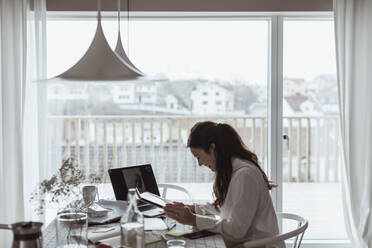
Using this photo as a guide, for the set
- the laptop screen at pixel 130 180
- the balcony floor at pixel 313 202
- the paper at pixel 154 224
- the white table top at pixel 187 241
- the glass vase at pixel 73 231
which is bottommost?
the balcony floor at pixel 313 202

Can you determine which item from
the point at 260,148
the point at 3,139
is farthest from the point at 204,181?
the point at 3,139

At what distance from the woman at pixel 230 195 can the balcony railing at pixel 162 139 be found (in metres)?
2.00

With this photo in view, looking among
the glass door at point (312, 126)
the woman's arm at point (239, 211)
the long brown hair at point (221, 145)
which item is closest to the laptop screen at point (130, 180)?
the long brown hair at point (221, 145)

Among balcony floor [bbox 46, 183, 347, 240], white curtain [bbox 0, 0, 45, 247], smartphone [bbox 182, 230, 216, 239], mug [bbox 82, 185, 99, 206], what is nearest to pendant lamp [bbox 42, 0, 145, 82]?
mug [bbox 82, 185, 99, 206]

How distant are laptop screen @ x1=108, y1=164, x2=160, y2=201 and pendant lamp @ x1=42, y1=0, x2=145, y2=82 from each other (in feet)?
2.12

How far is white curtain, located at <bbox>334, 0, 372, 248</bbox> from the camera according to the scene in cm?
343

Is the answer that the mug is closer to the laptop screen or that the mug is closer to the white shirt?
the laptop screen

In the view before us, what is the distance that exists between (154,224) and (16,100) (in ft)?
5.70

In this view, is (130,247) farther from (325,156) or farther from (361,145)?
(325,156)

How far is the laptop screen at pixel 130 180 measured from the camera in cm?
243

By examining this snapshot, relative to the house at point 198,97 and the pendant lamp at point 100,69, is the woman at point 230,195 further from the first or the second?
the house at point 198,97

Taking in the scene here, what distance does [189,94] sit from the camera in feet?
13.2

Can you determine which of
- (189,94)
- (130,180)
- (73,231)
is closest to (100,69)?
(73,231)

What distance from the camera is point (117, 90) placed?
400 cm
